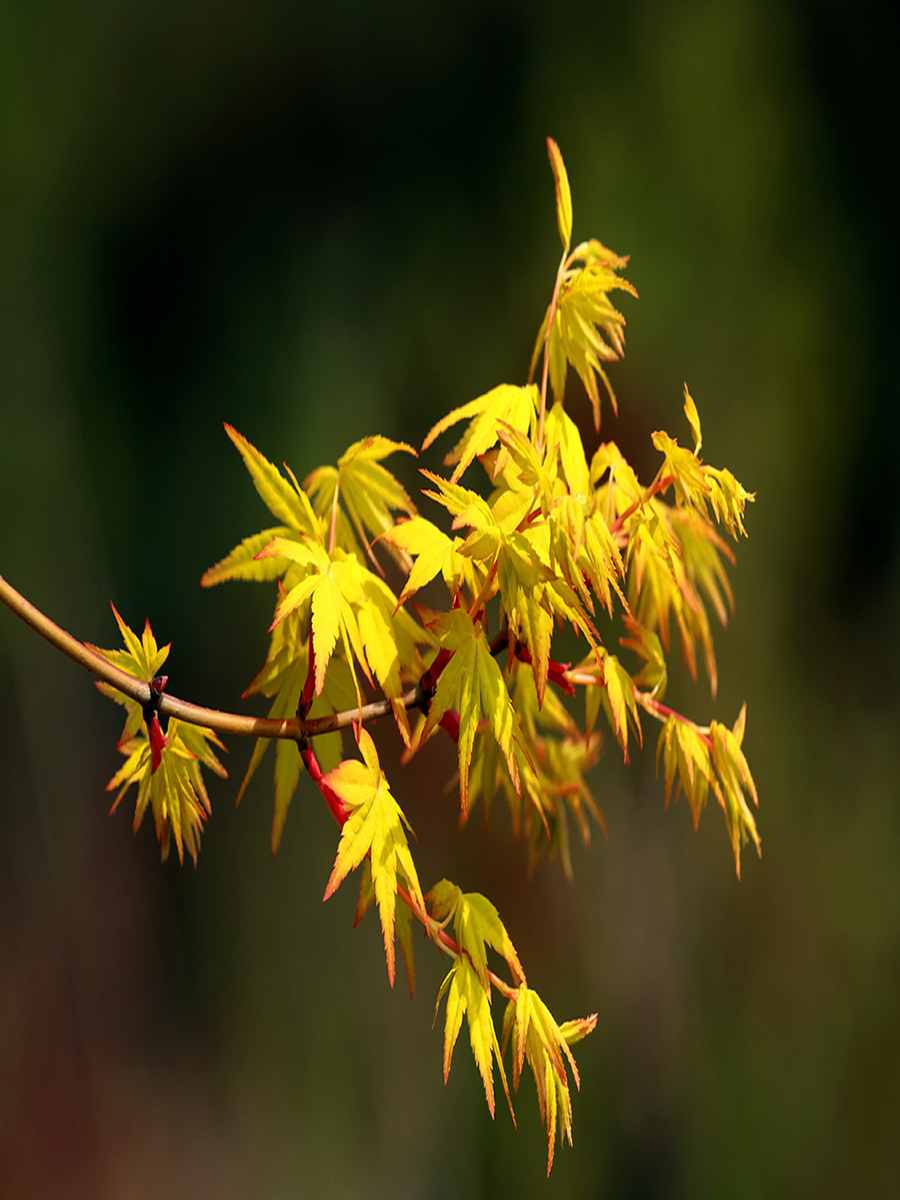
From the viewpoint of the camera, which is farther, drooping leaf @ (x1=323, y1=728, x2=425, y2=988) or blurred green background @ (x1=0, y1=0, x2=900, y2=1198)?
blurred green background @ (x1=0, y1=0, x2=900, y2=1198)

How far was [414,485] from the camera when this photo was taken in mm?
1045

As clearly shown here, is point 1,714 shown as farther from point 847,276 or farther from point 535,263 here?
point 847,276

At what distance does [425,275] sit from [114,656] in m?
0.79

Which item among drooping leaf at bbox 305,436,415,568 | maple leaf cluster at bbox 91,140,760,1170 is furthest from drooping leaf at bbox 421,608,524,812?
drooping leaf at bbox 305,436,415,568

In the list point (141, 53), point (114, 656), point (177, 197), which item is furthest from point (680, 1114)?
point (141, 53)

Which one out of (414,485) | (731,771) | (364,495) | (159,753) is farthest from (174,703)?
(414,485)

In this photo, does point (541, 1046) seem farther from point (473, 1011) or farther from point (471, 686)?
point (471, 686)

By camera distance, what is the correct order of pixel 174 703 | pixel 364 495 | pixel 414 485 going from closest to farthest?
pixel 174 703, pixel 364 495, pixel 414 485

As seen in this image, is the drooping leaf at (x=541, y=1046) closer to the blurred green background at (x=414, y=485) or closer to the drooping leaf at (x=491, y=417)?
the drooping leaf at (x=491, y=417)

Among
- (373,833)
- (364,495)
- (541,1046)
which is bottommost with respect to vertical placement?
(541,1046)

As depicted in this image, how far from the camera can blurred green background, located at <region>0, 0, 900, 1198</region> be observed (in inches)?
37.2

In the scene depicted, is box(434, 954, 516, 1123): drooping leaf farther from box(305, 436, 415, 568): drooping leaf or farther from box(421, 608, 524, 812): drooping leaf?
box(305, 436, 415, 568): drooping leaf

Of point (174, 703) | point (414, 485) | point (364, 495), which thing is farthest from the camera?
point (414, 485)

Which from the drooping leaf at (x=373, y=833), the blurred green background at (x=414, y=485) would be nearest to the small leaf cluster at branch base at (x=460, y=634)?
the drooping leaf at (x=373, y=833)
